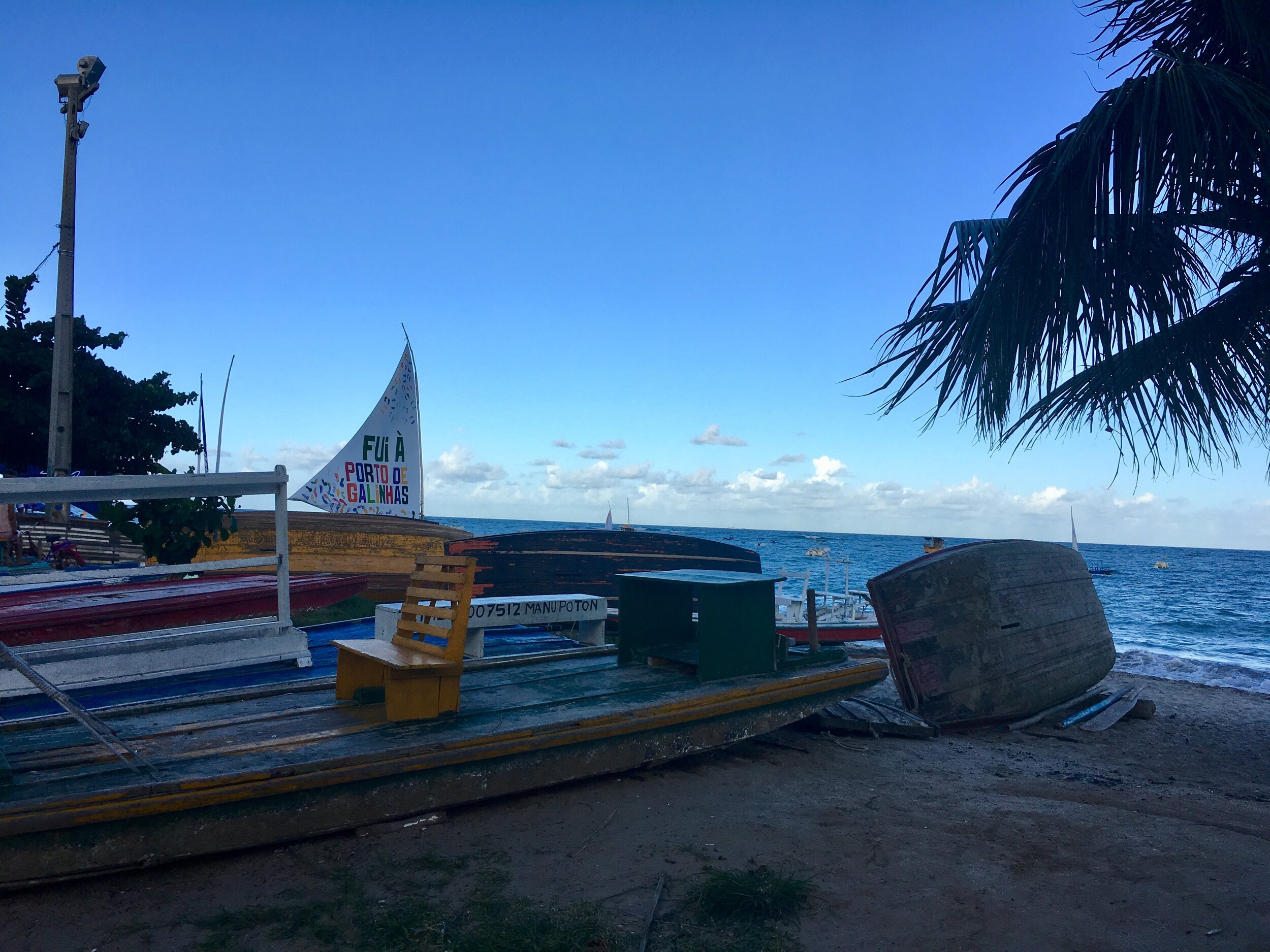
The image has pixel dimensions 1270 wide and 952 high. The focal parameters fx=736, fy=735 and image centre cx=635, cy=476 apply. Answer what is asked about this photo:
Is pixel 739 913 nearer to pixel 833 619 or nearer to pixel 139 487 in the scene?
pixel 139 487

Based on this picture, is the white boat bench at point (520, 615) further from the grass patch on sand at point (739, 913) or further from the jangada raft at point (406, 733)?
the grass patch on sand at point (739, 913)

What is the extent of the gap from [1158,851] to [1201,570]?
315 feet

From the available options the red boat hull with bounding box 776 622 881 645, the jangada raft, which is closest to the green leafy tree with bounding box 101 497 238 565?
the jangada raft

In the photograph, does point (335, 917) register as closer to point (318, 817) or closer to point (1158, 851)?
point (318, 817)

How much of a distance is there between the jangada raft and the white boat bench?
1.37 feet

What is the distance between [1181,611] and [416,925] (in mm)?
43757

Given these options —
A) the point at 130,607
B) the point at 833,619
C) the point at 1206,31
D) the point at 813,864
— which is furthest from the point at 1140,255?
the point at 833,619

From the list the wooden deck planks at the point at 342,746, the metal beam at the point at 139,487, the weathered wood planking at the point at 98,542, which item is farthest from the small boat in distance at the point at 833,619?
the weathered wood planking at the point at 98,542

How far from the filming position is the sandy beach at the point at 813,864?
3.51 meters

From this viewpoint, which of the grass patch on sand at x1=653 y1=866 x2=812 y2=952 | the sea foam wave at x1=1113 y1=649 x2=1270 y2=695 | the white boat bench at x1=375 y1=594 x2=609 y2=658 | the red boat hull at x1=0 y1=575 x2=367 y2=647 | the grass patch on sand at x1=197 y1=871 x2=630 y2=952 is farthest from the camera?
the sea foam wave at x1=1113 y1=649 x2=1270 y2=695

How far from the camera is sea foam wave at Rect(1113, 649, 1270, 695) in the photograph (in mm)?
A: 15172

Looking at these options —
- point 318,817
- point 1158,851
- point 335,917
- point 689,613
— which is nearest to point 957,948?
point 1158,851

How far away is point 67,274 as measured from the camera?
8.73m

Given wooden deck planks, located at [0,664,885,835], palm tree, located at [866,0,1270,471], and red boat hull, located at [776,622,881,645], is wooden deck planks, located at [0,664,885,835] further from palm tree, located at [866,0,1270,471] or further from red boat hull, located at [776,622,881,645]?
red boat hull, located at [776,622,881,645]
